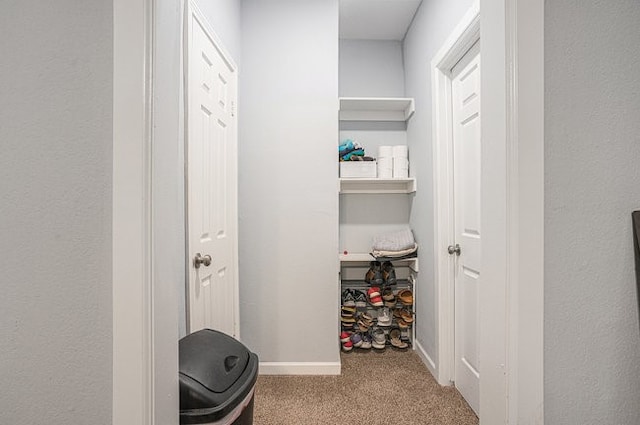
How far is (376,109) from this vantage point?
3.14 m

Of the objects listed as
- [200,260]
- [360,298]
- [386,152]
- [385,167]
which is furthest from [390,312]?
[200,260]

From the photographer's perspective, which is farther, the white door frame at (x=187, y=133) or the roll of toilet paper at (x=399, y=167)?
the roll of toilet paper at (x=399, y=167)

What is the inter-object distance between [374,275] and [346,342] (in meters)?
0.58

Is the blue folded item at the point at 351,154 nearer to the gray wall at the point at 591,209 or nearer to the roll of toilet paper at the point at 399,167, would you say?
the roll of toilet paper at the point at 399,167

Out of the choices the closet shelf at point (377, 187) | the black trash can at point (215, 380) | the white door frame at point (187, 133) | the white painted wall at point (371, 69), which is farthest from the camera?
the white painted wall at point (371, 69)

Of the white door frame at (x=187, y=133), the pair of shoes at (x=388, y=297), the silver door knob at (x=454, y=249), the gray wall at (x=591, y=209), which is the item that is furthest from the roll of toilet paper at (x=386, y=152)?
the gray wall at (x=591, y=209)

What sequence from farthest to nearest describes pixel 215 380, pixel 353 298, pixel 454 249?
1. pixel 353 298
2. pixel 454 249
3. pixel 215 380

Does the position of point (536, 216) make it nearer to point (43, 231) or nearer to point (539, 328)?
point (539, 328)

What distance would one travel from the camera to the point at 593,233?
101 centimetres

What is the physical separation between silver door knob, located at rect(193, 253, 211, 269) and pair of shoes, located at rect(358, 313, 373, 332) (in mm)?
1609

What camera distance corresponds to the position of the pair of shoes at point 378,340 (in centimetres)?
292

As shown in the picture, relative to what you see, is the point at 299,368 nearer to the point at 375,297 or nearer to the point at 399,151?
the point at 375,297

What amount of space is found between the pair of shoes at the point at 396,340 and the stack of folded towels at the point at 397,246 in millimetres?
674

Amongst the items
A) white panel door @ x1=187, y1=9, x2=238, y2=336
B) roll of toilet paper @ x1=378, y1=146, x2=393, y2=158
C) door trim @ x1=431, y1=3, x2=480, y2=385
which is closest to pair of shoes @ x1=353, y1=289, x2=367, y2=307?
door trim @ x1=431, y1=3, x2=480, y2=385
